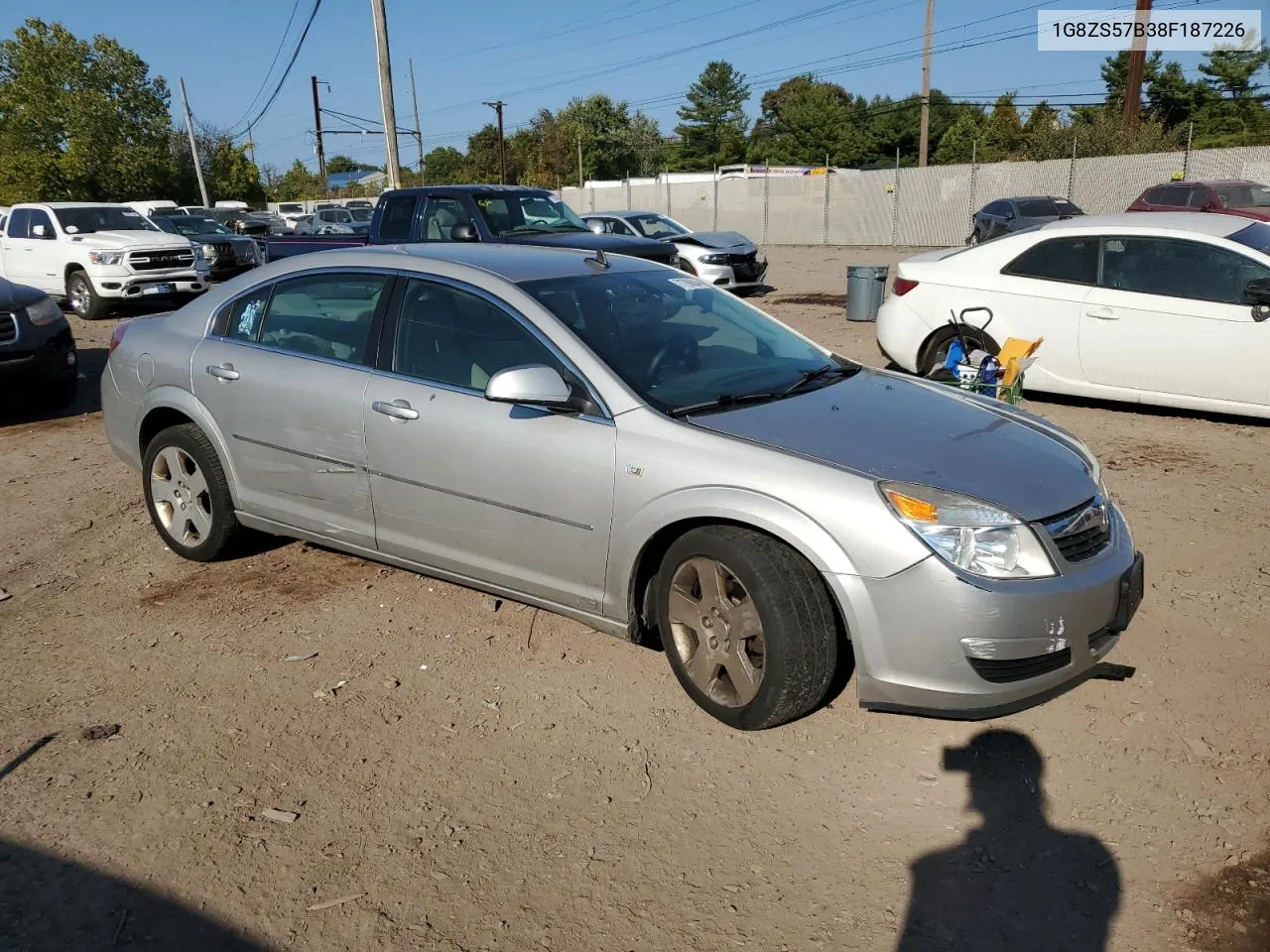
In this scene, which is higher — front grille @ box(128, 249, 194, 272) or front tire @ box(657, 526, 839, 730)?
front grille @ box(128, 249, 194, 272)

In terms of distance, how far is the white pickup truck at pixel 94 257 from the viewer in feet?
52.2

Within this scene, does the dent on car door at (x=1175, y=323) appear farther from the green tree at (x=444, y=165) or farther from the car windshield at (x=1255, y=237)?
the green tree at (x=444, y=165)

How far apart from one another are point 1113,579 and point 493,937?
221 centimetres

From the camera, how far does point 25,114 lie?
42531mm

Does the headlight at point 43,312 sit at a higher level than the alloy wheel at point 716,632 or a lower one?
higher

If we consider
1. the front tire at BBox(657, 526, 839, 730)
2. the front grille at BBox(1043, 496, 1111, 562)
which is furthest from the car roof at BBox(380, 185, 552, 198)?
the front grille at BBox(1043, 496, 1111, 562)

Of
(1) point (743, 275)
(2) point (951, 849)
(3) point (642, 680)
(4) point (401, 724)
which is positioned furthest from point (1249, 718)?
(1) point (743, 275)

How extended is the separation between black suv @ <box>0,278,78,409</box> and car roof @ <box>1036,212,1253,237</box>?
28.4 ft

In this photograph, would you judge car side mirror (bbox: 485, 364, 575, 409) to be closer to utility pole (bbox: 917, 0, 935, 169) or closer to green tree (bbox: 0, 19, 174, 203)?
utility pole (bbox: 917, 0, 935, 169)

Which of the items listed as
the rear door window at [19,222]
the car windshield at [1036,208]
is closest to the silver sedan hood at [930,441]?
the rear door window at [19,222]

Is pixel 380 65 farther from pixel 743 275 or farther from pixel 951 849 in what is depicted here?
pixel 951 849

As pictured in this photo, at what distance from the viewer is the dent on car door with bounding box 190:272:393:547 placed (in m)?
4.28

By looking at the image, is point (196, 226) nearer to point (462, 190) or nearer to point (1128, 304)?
point (462, 190)

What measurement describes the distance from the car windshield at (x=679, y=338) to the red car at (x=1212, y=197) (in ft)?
56.3
